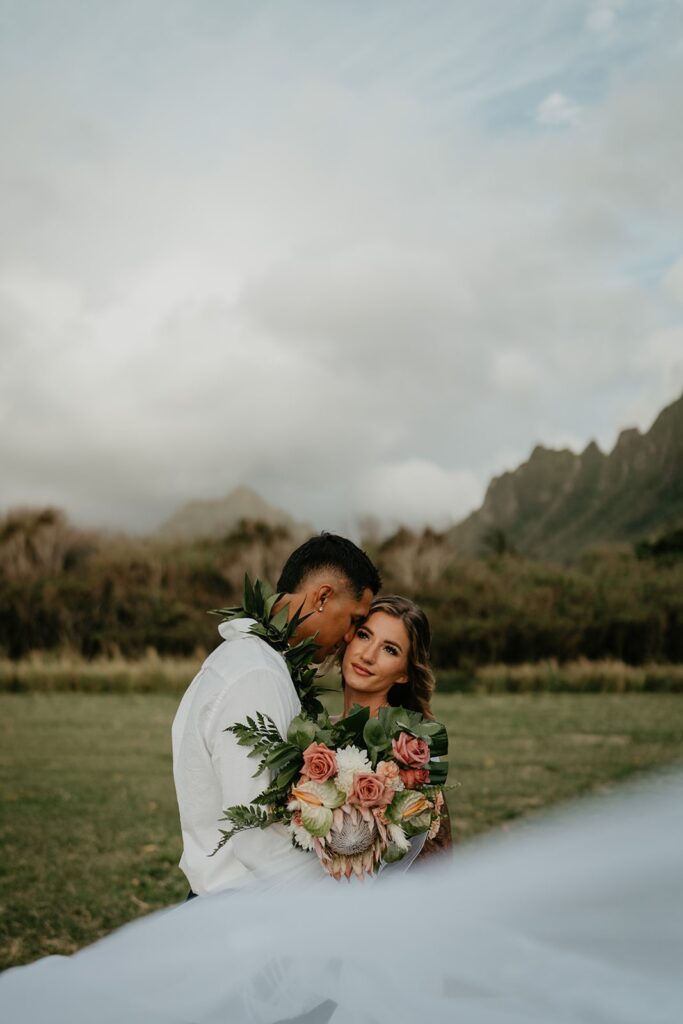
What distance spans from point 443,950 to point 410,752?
2.05ft

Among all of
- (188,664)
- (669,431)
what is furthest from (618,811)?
(669,431)

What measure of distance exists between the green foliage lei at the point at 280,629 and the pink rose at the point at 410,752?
40 centimetres

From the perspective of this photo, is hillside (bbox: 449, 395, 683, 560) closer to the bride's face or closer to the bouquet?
the bride's face

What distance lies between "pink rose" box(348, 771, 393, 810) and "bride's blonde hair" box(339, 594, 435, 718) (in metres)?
1.60

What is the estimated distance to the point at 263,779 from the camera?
294 centimetres

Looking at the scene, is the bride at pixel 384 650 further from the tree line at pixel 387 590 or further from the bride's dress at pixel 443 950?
the tree line at pixel 387 590

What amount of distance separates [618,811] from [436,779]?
709 mm

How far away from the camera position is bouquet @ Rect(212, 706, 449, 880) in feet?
9.40

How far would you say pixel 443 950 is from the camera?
2586 mm

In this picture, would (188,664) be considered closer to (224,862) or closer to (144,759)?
(144,759)

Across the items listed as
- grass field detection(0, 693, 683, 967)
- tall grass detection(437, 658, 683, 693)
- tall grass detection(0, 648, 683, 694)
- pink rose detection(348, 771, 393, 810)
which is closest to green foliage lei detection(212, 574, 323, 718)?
pink rose detection(348, 771, 393, 810)

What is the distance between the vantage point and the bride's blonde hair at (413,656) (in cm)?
461

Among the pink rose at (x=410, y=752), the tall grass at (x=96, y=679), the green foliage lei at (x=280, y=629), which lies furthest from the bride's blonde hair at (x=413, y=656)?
the tall grass at (x=96, y=679)

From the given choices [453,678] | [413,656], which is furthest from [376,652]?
[453,678]
